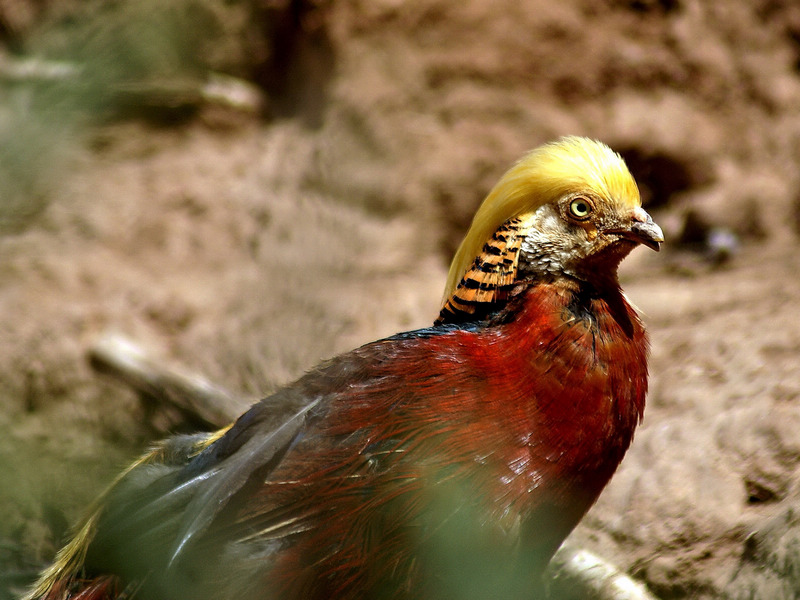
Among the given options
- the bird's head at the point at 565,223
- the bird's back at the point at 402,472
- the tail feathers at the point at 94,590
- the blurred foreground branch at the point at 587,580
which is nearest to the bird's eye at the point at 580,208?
the bird's head at the point at 565,223

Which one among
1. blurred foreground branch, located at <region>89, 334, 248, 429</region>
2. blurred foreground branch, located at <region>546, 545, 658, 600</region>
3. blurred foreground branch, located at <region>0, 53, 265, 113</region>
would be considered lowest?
blurred foreground branch, located at <region>546, 545, 658, 600</region>

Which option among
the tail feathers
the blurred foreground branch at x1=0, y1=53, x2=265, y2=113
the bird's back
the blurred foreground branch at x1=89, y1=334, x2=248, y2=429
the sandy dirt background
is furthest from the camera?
the blurred foreground branch at x1=0, y1=53, x2=265, y2=113

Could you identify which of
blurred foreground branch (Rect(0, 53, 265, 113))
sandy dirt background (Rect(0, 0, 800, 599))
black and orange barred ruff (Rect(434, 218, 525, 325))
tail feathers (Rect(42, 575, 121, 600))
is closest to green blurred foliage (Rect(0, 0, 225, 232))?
black and orange barred ruff (Rect(434, 218, 525, 325))

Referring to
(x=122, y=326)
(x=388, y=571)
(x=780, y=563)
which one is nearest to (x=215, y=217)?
(x=122, y=326)

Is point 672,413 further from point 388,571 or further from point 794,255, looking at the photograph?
point 388,571

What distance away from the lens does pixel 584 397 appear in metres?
2.43

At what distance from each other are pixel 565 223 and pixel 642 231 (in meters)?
0.25

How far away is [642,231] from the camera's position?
2635 mm

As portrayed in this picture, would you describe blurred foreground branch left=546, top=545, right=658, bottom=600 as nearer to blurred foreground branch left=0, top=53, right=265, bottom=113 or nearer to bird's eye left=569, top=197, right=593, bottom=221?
bird's eye left=569, top=197, right=593, bottom=221

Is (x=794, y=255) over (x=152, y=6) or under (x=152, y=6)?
under

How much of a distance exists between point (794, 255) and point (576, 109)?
1.56 metres

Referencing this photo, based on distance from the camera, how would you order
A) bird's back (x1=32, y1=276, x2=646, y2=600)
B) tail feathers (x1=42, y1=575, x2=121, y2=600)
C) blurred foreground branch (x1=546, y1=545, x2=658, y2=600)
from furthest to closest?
blurred foreground branch (x1=546, y1=545, x2=658, y2=600), tail feathers (x1=42, y1=575, x2=121, y2=600), bird's back (x1=32, y1=276, x2=646, y2=600)

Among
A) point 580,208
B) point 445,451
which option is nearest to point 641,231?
point 580,208

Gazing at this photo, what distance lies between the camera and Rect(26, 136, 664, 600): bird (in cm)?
229
